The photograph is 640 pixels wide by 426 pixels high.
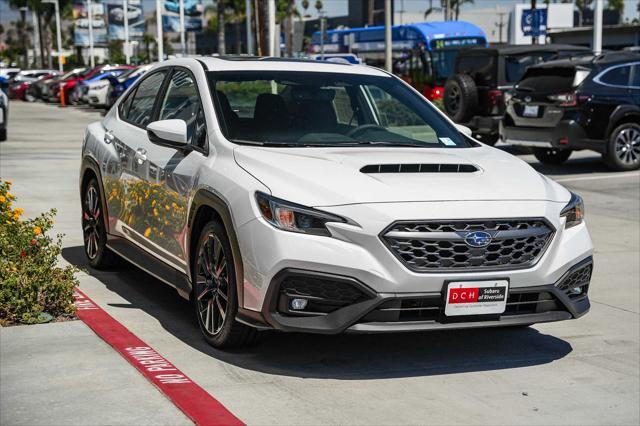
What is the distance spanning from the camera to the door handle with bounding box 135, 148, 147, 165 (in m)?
7.22

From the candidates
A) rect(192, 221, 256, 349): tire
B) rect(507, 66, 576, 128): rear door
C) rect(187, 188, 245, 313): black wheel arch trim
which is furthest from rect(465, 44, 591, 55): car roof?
rect(192, 221, 256, 349): tire

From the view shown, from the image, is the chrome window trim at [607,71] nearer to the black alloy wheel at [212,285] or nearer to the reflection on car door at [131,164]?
the reflection on car door at [131,164]

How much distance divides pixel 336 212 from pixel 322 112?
1.54 m

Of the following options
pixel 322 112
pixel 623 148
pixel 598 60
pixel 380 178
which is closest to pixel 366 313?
pixel 380 178

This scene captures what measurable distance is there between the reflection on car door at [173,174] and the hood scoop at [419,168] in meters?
1.12

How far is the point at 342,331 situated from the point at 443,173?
3.72 ft

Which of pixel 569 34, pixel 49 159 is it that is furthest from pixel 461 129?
pixel 569 34

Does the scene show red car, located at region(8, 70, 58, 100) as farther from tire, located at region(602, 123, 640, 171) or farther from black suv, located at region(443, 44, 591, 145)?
tire, located at region(602, 123, 640, 171)

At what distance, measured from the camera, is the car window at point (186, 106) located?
21.8 ft

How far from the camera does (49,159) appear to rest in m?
18.6

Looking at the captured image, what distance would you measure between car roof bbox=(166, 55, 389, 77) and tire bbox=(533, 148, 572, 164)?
11.4m

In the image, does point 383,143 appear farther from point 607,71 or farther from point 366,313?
point 607,71

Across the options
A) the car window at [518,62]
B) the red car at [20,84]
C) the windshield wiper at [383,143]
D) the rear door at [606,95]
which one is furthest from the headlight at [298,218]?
the red car at [20,84]

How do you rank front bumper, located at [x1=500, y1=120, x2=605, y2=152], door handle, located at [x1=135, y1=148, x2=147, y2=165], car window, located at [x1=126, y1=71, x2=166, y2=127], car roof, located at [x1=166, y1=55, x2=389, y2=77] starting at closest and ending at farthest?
1. car roof, located at [x1=166, y1=55, x2=389, y2=77]
2. door handle, located at [x1=135, y1=148, x2=147, y2=165]
3. car window, located at [x1=126, y1=71, x2=166, y2=127]
4. front bumper, located at [x1=500, y1=120, x2=605, y2=152]
